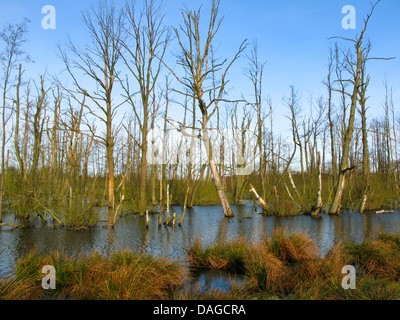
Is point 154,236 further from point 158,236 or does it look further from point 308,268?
point 308,268

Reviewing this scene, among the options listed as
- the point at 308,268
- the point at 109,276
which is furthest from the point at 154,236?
the point at 308,268

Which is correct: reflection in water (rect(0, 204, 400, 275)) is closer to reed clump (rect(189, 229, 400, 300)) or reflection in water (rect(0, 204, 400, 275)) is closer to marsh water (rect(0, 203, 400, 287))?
marsh water (rect(0, 203, 400, 287))

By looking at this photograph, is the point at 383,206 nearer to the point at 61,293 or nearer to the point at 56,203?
the point at 56,203

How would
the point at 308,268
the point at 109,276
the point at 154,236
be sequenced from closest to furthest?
the point at 109,276, the point at 308,268, the point at 154,236

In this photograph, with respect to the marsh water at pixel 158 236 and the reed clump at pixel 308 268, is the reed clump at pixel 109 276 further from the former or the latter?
the reed clump at pixel 308 268

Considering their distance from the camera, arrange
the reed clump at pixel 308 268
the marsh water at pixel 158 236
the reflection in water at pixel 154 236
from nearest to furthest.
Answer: the reed clump at pixel 308 268 → the marsh water at pixel 158 236 → the reflection in water at pixel 154 236

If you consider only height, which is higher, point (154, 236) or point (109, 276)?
point (109, 276)

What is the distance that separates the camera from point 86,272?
221 inches

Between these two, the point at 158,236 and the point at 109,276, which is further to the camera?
the point at 158,236

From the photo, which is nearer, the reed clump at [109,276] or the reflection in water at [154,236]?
the reed clump at [109,276]

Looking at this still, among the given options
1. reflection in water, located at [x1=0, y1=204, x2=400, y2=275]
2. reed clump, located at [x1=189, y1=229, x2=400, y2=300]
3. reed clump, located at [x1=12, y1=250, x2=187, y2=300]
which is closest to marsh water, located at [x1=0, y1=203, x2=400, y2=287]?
reflection in water, located at [x1=0, y1=204, x2=400, y2=275]

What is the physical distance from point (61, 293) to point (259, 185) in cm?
2384

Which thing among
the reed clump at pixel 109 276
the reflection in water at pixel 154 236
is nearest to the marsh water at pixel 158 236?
the reflection in water at pixel 154 236
